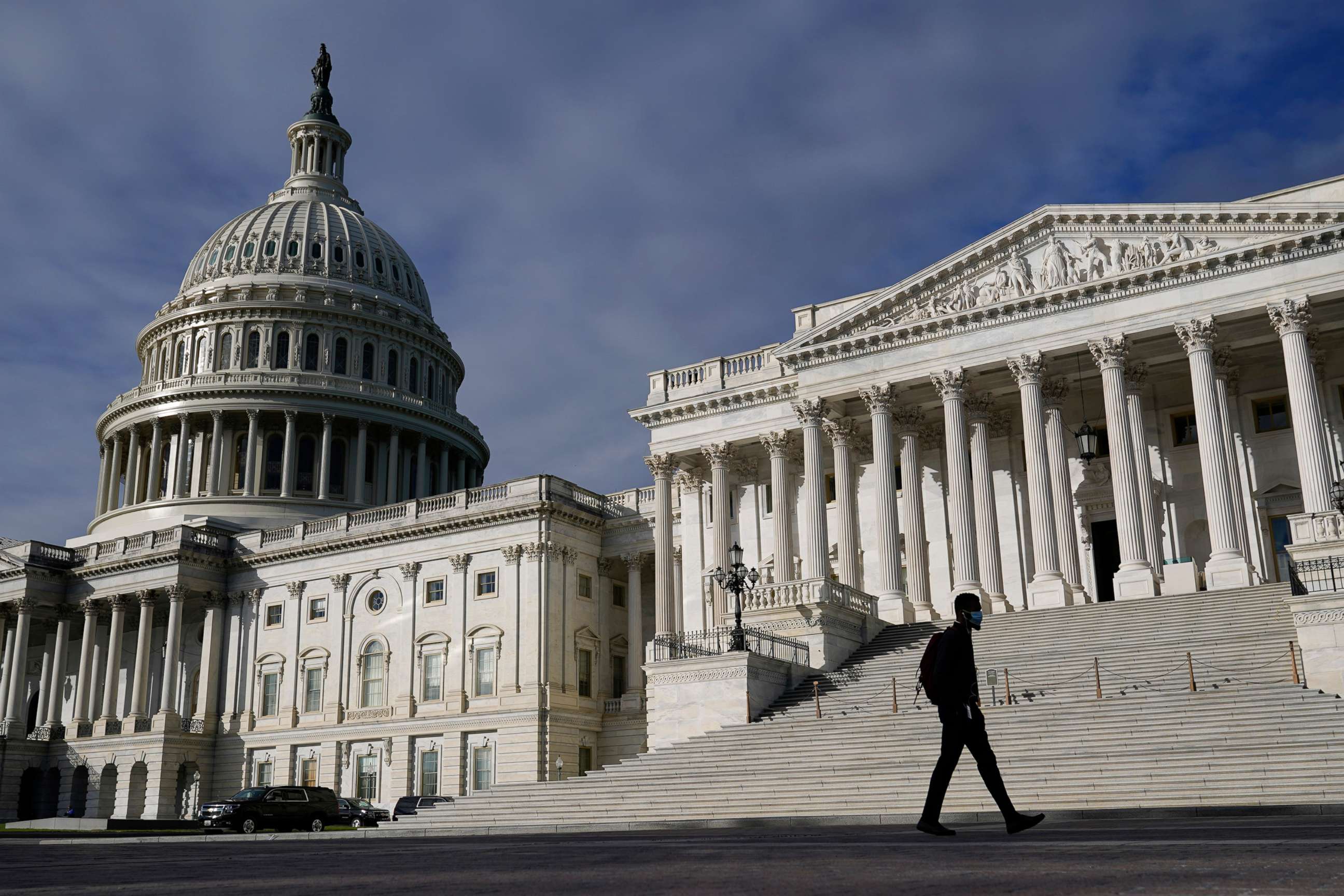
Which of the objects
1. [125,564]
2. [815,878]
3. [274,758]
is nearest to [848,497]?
[274,758]

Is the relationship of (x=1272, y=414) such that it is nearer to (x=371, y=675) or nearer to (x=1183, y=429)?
(x=1183, y=429)

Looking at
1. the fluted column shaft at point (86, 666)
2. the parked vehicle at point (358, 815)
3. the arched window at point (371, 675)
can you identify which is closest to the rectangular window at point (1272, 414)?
the parked vehicle at point (358, 815)

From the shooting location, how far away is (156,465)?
300 feet

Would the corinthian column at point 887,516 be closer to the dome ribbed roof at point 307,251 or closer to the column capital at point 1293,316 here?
the column capital at point 1293,316

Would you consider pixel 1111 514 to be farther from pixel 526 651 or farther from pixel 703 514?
pixel 526 651

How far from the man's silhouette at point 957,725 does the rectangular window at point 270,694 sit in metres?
63.2

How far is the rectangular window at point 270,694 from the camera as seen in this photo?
69.4 meters

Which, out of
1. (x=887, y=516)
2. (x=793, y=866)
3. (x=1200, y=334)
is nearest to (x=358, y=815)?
(x=887, y=516)

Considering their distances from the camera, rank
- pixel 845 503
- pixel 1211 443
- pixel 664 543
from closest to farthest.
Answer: pixel 1211 443 → pixel 845 503 → pixel 664 543

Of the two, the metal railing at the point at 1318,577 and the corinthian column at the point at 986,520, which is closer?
the metal railing at the point at 1318,577

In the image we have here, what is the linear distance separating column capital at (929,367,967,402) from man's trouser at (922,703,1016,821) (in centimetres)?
3510

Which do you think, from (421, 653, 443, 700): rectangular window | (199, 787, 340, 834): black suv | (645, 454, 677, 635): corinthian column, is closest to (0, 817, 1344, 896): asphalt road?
(199, 787, 340, 834): black suv

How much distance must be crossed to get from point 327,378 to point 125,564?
79.8 ft

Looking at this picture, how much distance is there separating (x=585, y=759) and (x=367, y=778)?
12.1 m
